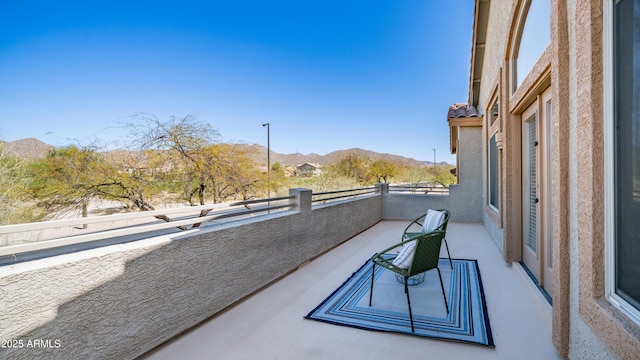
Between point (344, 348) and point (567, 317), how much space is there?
5.57ft

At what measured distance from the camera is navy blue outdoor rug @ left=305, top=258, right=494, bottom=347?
253 cm

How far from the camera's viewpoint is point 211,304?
9.25 ft

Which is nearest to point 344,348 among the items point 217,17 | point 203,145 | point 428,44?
point 203,145

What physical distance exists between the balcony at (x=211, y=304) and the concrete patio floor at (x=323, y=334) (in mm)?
11

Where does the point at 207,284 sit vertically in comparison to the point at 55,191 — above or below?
below

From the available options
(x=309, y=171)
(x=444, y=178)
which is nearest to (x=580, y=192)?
(x=309, y=171)

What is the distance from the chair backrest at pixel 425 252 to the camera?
2.66m

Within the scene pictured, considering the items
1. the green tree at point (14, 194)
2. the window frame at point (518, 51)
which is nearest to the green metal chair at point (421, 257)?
the window frame at point (518, 51)

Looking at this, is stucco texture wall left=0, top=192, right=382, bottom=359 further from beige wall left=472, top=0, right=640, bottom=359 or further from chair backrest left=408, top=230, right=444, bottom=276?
beige wall left=472, top=0, right=640, bottom=359

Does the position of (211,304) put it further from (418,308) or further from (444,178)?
(444,178)

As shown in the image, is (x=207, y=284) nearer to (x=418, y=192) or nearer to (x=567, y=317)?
(x=567, y=317)

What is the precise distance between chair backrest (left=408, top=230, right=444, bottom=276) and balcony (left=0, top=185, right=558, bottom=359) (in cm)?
66

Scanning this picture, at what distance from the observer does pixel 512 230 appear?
4141mm

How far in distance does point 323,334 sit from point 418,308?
3.73ft
